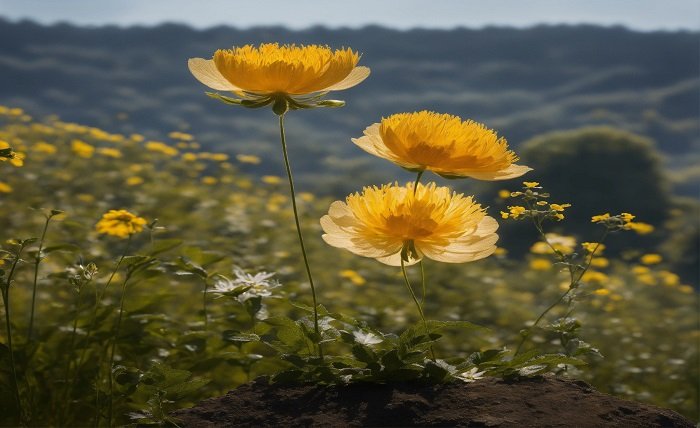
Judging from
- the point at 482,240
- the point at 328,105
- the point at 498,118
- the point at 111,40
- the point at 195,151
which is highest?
the point at 328,105

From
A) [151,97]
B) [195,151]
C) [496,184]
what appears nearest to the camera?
[195,151]

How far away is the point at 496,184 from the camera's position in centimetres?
1473

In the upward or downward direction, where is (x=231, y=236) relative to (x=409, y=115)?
downward

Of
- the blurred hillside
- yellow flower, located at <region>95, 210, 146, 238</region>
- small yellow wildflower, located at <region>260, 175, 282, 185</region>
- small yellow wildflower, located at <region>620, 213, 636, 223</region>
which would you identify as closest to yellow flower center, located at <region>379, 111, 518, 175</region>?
small yellow wildflower, located at <region>620, 213, 636, 223</region>

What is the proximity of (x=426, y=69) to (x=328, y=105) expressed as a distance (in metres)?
37.7

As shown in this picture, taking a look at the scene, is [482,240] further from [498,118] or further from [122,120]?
[498,118]

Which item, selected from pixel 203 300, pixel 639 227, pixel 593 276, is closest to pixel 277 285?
pixel 203 300

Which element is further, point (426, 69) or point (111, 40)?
point (426, 69)

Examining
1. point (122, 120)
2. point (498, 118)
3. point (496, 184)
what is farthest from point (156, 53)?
point (122, 120)

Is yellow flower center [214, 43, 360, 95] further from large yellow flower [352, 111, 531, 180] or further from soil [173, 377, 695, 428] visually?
soil [173, 377, 695, 428]

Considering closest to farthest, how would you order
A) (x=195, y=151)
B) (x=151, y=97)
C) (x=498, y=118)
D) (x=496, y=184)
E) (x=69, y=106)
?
1. (x=195, y=151)
2. (x=496, y=184)
3. (x=69, y=106)
4. (x=151, y=97)
5. (x=498, y=118)

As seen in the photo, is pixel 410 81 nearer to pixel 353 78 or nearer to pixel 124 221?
pixel 124 221

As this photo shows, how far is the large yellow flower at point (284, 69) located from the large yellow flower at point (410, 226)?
247 mm

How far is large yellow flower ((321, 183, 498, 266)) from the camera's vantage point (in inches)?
64.6
